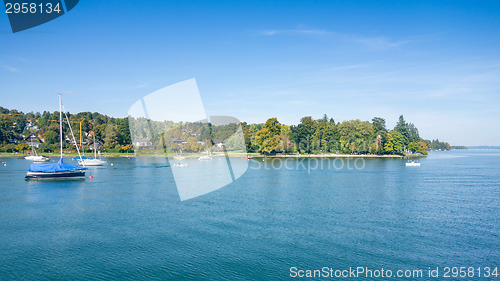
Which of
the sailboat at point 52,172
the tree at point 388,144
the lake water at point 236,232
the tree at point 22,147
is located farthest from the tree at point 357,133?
the tree at point 22,147

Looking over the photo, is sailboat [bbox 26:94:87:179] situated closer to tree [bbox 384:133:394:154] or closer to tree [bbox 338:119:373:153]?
tree [bbox 338:119:373:153]

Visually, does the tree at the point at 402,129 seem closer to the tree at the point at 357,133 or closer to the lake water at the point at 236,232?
the tree at the point at 357,133

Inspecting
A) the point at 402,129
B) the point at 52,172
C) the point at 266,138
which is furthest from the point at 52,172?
the point at 402,129

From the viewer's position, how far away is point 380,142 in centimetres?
12600

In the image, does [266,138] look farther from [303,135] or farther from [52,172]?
[52,172]

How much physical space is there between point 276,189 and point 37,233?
95.5ft

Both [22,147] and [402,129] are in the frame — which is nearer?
[22,147]

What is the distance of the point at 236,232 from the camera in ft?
82.2

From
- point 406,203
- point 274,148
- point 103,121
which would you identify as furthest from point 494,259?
point 103,121

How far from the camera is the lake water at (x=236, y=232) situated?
19.0 meters

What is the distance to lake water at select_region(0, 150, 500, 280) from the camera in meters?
19.0

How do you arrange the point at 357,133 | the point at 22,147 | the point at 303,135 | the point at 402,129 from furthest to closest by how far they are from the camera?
the point at 402,129
the point at 303,135
the point at 357,133
the point at 22,147

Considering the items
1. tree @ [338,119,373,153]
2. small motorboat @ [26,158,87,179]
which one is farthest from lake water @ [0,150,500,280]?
tree @ [338,119,373,153]

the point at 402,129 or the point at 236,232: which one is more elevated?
the point at 402,129
